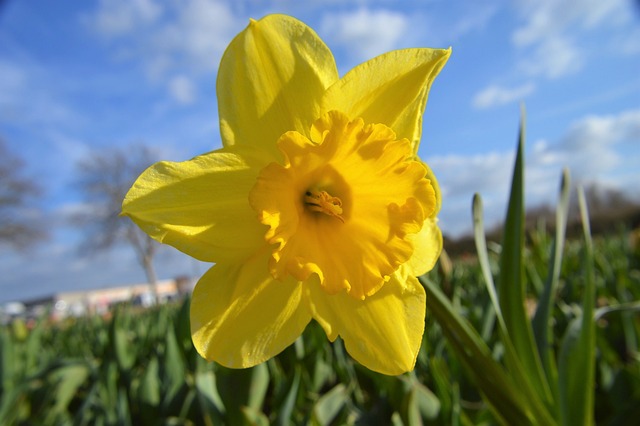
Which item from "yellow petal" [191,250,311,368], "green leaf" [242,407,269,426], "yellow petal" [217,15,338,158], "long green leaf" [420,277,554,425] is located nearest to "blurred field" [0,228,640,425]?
"green leaf" [242,407,269,426]

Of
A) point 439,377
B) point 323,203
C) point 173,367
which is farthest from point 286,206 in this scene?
point 173,367

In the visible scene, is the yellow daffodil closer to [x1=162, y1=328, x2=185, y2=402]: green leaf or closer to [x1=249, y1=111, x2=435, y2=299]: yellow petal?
[x1=249, y1=111, x2=435, y2=299]: yellow petal

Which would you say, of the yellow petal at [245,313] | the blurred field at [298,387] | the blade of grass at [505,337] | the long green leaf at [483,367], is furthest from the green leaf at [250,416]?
the blade of grass at [505,337]

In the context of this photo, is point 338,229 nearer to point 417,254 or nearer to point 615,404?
point 417,254

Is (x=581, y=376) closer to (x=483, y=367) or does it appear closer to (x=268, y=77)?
(x=483, y=367)

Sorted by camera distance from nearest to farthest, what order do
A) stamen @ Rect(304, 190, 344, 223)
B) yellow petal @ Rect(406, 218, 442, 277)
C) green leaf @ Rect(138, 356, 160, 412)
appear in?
yellow petal @ Rect(406, 218, 442, 277) < stamen @ Rect(304, 190, 344, 223) < green leaf @ Rect(138, 356, 160, 412)
